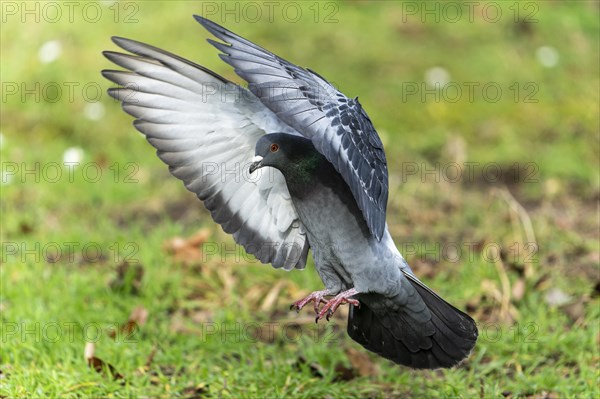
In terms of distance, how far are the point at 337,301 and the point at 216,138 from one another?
758mm

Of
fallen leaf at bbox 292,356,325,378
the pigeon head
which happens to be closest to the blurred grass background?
fallen leaf at bbox 292,356,325,378

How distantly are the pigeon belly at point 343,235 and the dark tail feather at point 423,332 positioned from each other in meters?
0.12

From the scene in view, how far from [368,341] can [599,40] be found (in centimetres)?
568

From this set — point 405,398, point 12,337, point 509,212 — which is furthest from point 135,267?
point 509,212

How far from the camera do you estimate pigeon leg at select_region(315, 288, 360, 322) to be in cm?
269

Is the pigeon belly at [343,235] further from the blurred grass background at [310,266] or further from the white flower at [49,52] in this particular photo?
the white flower at [49,52]

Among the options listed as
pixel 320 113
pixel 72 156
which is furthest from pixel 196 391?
pixel 72 156

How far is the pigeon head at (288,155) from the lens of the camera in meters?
2.71

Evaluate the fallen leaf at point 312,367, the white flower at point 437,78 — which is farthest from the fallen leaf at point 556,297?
the white flower at point 437,78

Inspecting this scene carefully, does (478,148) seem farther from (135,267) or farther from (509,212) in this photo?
(135,267)

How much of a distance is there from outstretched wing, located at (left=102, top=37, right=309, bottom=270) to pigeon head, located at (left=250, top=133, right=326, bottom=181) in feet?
0.61

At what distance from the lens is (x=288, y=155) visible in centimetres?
272

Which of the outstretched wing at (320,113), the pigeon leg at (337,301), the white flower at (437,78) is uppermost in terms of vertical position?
the white flower at (437,78)

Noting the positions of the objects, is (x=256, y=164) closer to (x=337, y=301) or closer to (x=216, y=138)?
(x=216, y=138)
